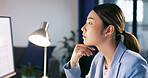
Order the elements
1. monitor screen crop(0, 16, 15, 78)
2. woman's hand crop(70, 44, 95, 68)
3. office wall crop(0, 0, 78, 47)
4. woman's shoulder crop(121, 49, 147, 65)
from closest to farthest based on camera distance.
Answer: woman's shoulder crop(121, 49, 147, 65) → monitor screen crop(0, 16, 15, 78) → woman's hand crop(70, 44, 95, 68) → office wall crop(0, 0, 78, 47)

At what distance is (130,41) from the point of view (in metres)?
1.38

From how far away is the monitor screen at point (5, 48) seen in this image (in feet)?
4.17

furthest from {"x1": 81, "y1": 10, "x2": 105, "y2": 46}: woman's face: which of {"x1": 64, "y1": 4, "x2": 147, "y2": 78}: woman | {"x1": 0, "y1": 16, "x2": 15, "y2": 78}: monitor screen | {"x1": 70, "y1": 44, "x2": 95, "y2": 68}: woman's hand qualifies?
{"x1": 0, "y1": 16, "x2": 15, "y2": 78}: monitor screen

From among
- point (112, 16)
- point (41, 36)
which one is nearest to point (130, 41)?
point (112, 16)

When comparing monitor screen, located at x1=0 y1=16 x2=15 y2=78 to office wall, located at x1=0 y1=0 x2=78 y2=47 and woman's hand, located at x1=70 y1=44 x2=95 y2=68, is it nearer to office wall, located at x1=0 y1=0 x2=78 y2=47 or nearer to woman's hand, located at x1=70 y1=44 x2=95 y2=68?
woman's hand, located at x1=70 y1=44 x2=95 y2=68

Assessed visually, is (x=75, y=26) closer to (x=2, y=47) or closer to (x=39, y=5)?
(x=39, y=5)

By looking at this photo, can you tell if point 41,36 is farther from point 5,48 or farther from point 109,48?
point 109,48

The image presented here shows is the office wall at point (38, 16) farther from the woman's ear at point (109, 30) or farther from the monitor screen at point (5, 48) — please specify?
the woman's ear at point (109, 30)

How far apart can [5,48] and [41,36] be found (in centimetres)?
32

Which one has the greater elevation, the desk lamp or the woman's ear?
the woman's ear

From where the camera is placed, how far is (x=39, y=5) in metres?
4.22

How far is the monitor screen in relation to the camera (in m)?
1.27

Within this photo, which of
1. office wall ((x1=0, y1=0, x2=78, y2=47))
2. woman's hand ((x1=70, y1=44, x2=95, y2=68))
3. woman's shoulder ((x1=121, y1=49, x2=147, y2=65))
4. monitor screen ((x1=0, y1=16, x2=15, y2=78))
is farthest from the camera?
office wall ((x1=0, y1=0, x2=78, y2=47))

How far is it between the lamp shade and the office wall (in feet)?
8.63
